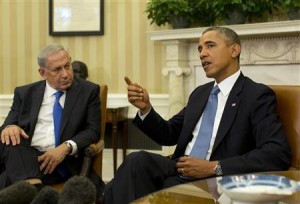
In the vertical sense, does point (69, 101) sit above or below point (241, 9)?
below

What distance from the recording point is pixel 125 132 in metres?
4.29

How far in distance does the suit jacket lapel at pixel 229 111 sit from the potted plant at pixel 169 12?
1.67 metres

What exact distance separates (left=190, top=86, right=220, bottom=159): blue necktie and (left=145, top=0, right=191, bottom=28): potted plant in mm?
1601

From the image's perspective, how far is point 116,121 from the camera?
405 cm

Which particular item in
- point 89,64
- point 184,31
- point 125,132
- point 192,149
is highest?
point 184,31

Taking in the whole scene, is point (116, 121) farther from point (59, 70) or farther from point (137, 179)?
point (137, 179)

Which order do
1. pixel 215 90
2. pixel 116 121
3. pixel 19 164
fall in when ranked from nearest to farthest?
1. pixel 19 164
2. pixel 215 90
3. pixel 116 121

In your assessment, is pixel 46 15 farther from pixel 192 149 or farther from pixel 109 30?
pixel 192 149

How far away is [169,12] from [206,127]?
1864 mm

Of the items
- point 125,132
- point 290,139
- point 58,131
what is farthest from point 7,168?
point 125,132

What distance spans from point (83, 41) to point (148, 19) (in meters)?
0.75

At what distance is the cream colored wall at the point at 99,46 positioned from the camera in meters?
4.41

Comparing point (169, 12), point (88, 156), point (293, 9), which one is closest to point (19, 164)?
point (88, 156)

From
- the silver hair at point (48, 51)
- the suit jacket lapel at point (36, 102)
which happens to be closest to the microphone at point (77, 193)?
the suit jacket lapel at point (36, 102)
